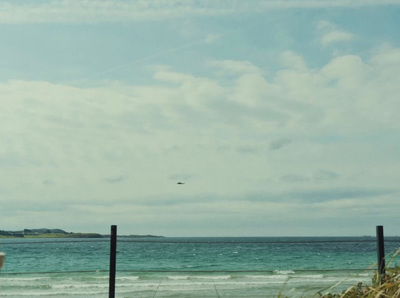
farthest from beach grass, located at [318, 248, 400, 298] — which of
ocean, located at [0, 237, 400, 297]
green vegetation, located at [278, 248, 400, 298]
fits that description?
ocean, located at [0, 237, 400, 297]

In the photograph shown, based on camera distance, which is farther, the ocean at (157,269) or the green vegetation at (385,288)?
the ocean at (157,269)

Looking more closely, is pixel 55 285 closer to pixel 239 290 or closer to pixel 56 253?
pixel 239 290

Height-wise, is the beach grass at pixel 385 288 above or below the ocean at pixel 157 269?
above

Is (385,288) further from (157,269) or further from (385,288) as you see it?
(157,269)

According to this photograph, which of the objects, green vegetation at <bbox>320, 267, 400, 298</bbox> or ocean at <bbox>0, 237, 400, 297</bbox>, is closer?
green vegetation at <bbox>320, 267, 400, 298</bbox>

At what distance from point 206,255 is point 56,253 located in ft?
A: 45.6

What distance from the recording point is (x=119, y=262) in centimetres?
3744

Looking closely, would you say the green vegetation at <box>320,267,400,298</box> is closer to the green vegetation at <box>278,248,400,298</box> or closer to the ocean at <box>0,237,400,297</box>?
the green vegetation at <box>278,248,400,298</box>

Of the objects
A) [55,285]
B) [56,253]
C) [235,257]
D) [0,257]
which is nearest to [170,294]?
[55,285]

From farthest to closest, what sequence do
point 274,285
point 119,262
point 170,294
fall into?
point 119,262 → point 274,285 → point 170,294

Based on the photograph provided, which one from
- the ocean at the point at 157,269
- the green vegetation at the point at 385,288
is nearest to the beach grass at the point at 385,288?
the green vegetation at the point at 385,288

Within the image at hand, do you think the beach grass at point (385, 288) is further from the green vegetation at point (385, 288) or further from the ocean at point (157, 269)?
the ocean at point (157, 269)

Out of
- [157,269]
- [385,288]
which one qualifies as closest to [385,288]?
[385,288]

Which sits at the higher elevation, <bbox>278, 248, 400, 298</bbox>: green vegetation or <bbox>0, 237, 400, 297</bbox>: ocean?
<bbox>278, 248, 400, 298</bbox>: green vegetation
